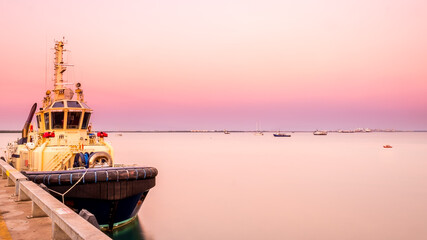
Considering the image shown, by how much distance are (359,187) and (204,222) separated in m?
18.5

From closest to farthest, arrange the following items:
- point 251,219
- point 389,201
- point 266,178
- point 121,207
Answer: point 121,207
point 251,219
point 389,201
point 266,178

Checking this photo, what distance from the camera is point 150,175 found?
545 inches

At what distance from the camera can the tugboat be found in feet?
40.0

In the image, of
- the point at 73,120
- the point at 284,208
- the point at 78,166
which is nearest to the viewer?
the point at 78,166

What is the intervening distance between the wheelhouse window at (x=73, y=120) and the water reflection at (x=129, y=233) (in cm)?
545

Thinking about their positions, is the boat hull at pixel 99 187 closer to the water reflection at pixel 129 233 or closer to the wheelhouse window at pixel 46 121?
the water reflection at pixel 129 233

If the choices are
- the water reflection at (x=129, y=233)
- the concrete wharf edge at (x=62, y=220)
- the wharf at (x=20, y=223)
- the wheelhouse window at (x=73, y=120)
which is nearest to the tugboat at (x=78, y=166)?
the wheelhouse window at (x=73, y=120)

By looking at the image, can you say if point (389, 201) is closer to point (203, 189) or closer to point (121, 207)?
point (203, 189)

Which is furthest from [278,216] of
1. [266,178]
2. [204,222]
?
[266,178]

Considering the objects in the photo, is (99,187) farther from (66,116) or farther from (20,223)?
(66,116)

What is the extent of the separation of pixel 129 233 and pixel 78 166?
150 inches

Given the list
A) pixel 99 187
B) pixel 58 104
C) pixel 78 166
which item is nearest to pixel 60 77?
pixel 58 104

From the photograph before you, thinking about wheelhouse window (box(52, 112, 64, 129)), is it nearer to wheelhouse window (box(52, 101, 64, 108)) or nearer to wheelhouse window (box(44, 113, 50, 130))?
wheelhouse window (box(52, 101, 64, 108))

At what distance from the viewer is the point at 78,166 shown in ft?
47.7
